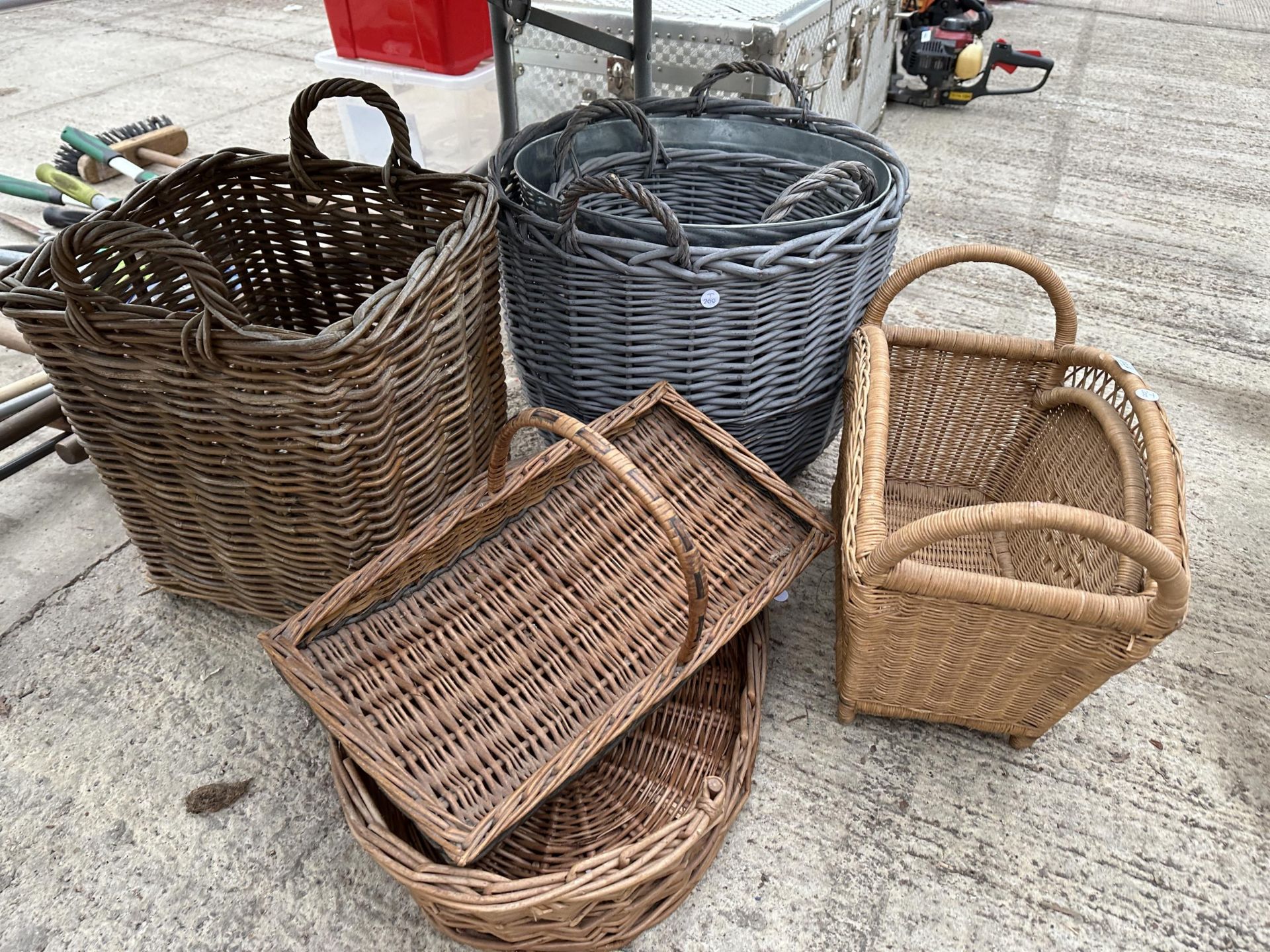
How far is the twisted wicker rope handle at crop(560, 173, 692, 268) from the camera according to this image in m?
1.14

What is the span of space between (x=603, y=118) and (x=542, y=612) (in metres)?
1.00

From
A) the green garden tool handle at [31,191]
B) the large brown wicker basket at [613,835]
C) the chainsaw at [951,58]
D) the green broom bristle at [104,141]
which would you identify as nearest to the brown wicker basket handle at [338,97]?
the large brown wicker basket at [613,835]

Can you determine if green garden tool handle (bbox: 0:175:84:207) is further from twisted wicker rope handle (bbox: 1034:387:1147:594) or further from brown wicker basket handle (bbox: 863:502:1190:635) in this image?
twisted wicker rope handle (bbox: 1034:387:1147:594)

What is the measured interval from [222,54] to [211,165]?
124 inches

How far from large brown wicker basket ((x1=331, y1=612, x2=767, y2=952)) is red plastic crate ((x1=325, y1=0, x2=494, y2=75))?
5.66ft

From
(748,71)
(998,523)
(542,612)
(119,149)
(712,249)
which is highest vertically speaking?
(748,71)

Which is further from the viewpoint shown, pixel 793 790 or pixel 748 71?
pixel 748 71

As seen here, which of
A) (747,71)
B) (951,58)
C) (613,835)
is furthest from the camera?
(951,58)

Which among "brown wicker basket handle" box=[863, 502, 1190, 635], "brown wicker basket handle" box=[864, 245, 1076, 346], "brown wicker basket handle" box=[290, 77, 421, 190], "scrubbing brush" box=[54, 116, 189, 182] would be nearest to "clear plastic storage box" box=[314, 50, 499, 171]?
"scrubbing brush" box=[54, 116, 189, 182]

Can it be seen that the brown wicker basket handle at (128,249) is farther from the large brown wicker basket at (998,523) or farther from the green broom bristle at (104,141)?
the green broom bristle at (104,141)

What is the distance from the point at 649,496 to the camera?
92 cm

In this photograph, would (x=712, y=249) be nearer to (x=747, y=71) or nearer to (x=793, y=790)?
(x=747, y=71)

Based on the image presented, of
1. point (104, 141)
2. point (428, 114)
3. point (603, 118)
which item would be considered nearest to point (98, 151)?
point (104, 141)


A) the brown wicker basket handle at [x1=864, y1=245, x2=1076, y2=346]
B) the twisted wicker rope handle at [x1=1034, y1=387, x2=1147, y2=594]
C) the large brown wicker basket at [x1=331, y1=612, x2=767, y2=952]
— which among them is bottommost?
the large brown wicker basket at [x1=331, y1=612, x2=767, y2=952]
